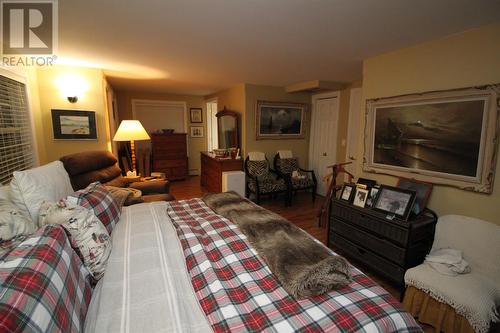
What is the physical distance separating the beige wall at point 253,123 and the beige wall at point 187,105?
7.94 ft

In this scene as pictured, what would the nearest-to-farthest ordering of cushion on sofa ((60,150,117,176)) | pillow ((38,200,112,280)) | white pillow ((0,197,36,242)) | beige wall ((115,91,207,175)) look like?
white pillow ((0,197,36,242)) → pillow ((38,200,112,280)) → cushion on sofa ((60,150,117,176)) → beige wall ((115,91,207,175))

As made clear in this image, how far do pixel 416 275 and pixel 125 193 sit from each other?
8.83 feet

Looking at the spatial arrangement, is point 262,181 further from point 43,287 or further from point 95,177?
point 43,287

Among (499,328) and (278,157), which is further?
(278,157)

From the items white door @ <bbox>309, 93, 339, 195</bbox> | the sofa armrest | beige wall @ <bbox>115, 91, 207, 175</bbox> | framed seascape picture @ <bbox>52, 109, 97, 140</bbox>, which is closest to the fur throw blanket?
the sofa armrest

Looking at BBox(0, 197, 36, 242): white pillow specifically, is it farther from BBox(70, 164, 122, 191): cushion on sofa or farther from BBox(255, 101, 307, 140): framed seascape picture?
BBox(255, 101, 307, 140): framed seascape picture

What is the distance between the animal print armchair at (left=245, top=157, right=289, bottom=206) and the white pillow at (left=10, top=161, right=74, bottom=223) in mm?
2981

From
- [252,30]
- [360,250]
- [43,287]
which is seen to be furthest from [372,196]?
[43,287]

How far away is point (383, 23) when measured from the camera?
1799 millimetres

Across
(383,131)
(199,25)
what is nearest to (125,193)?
(199,25)

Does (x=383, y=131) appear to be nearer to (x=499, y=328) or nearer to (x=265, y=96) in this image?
(x=499, y=328)

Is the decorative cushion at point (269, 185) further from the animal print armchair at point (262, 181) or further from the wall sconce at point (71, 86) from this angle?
the wall sconce at point (71, 86)

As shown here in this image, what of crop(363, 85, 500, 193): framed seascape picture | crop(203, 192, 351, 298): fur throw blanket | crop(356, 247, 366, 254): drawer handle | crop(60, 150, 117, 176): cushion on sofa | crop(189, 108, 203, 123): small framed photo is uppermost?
crop(189, 108, 203, 123): small framed photo

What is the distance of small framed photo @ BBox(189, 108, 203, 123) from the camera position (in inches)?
251
